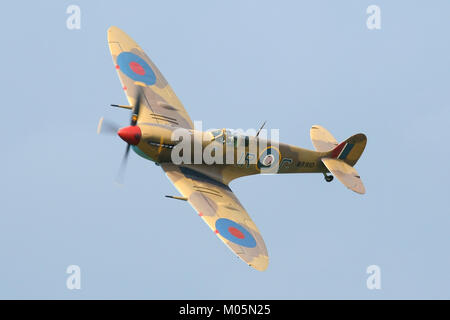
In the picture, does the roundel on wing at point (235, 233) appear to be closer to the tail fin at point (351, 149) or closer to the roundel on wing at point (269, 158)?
the roundel on wing at point (269, 158)

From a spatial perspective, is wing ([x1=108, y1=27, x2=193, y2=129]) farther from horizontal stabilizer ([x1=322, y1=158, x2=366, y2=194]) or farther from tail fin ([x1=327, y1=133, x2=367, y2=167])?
tail fin ([x1=327, y1=133, x2=367, y2=167])

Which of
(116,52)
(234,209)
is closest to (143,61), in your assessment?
(116,52)

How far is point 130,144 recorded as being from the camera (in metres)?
29.7

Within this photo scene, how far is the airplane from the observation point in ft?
94.1

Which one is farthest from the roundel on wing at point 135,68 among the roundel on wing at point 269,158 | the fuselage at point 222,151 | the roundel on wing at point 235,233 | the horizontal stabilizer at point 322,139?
the roundel on wing at point 235,233

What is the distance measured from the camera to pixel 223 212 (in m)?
29.1

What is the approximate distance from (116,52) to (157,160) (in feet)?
17.4

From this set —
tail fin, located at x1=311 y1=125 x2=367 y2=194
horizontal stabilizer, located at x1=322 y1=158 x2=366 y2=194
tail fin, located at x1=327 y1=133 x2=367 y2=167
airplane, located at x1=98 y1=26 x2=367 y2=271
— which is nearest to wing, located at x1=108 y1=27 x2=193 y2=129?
airplane, located at x1=98 y1=26 x2=367 y2=271

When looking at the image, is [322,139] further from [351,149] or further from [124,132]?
[124,132]

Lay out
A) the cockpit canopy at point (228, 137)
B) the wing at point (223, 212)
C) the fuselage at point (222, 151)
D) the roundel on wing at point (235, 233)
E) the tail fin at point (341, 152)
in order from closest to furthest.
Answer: the wing at point (223, 212)
the roundel on wing at point (235, 233)
the fuselage at point (222, 151)
the cockpit canopy at point (228, 137)
the tail fin at point (341, 152)

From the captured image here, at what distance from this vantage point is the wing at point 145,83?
31.6m

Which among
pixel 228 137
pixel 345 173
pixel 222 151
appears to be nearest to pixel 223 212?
pixel 222 151

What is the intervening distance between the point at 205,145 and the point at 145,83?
3.97 meters
